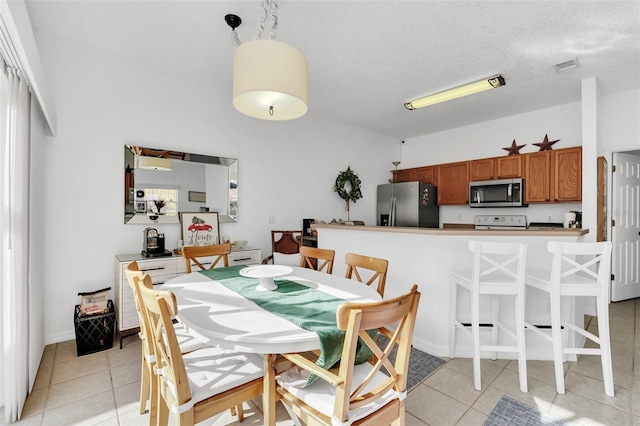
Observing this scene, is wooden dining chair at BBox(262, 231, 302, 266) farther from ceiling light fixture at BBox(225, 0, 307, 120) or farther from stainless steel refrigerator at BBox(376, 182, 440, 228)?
ceiling light fixture at BBox(225, 0, 307, 120)

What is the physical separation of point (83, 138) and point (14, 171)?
46.9 inches

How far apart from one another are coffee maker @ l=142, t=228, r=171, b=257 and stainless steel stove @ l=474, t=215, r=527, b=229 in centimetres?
477

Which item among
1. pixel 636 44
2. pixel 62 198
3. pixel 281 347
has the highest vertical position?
pixel 636 44

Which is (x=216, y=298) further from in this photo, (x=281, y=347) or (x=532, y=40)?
(x=532, y=40)

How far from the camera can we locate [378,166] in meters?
5.78

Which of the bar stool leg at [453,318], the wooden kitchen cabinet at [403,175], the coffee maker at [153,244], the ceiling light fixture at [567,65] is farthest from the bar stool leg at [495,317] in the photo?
the wooden kitchen cabinet at [403,175]

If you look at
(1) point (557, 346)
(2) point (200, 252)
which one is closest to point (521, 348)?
(1) point (557, 346)

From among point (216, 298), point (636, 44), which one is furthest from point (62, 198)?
point (636, 44)

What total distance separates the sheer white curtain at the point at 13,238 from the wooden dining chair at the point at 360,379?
1.72 m

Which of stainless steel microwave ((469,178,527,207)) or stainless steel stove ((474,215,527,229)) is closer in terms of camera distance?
stainless steel microwave ((469,178,527,207))

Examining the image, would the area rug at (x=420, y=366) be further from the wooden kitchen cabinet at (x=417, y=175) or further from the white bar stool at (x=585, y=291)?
the wooden kitchen cabinet at (x=417, y=175)

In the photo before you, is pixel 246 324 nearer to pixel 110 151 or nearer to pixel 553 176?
pixel 110 151

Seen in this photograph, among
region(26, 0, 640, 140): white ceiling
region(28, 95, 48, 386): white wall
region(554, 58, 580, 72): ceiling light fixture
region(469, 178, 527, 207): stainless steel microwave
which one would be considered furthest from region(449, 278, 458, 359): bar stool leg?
region(28, 95, 48, 386): white wall

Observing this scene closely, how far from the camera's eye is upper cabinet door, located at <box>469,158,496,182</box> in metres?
4.77
